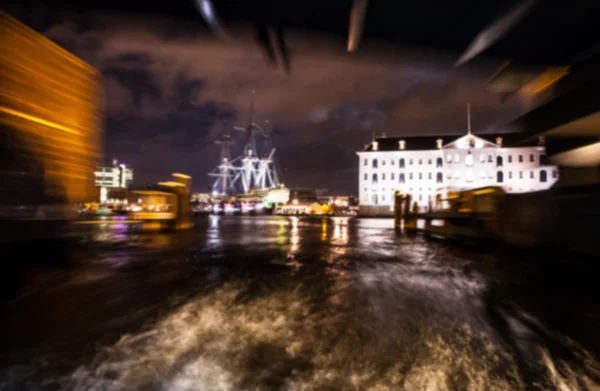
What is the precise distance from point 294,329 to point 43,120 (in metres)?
5.71

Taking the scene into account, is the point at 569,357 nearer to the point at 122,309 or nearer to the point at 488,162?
the point at 122,309

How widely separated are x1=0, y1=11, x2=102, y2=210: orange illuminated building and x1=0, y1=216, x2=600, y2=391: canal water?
149 cm

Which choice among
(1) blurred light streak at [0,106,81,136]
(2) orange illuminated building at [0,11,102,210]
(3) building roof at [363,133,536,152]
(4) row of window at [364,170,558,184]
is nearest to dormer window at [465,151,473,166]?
(4) row of window at [364,170,558,184]

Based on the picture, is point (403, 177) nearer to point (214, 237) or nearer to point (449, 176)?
point (449, 176)

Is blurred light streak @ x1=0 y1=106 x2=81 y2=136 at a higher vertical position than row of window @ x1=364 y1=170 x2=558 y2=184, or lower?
lower

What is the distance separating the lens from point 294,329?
2502 millimetres

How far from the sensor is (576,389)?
185 centimetres

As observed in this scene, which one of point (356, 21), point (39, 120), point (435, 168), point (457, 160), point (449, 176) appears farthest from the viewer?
point (435, 168)

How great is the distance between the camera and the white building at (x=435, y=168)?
62688 mm

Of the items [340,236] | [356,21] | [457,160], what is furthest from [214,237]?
[457,160]

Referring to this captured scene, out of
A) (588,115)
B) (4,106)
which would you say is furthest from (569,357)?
(4,106)

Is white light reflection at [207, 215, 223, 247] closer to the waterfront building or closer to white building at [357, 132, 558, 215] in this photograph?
the waterfront building

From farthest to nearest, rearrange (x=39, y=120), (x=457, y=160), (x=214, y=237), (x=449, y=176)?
1. (x=457, y=160)
2. (x=449, y=176)
3. (x=214, y=237)
4. (x=39, y=120)

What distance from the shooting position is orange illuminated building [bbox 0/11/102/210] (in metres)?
4.56
